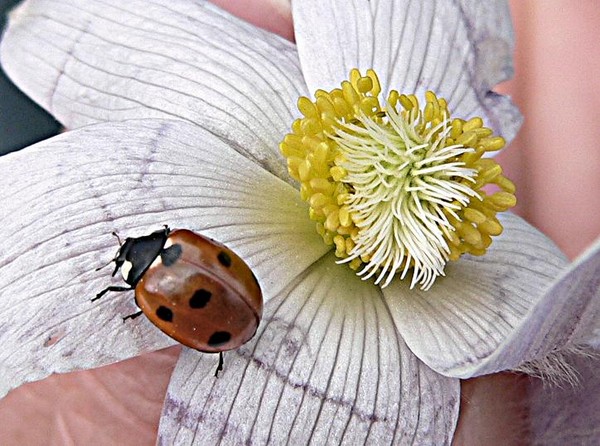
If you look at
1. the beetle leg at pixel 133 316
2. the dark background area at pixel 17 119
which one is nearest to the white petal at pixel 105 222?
the beetle leg at pixel 133 316

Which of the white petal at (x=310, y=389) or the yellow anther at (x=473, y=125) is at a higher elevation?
the yellow anther at (x=473, y=125)

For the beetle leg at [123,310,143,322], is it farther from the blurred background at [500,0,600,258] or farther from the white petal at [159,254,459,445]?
the blurred background at [500,0,600,258]

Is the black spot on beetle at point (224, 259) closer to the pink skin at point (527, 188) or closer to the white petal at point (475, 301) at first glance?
the white petal at point (475, 301)

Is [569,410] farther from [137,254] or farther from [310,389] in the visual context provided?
[137,254]

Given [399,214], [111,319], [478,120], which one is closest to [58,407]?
[111,319]

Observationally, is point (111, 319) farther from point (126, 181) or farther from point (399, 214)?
point (399, 214)

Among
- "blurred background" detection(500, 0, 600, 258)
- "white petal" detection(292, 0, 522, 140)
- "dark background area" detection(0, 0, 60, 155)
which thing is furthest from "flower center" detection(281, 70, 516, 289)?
"dark background area" detection(0, 0, 60, 155)
